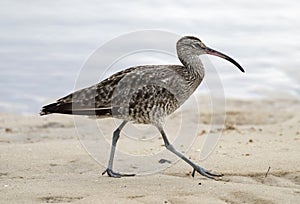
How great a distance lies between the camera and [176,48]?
374 inches

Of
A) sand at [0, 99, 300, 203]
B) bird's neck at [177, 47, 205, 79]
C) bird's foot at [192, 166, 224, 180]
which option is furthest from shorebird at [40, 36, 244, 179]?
sand at [0, 99, 300, 203]

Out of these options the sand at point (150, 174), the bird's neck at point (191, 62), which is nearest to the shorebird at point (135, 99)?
the bird's neck at point (191, 62)

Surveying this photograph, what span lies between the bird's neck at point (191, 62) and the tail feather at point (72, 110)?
4.25ft

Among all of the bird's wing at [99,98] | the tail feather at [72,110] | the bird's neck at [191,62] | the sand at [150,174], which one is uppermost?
the bird's neck at [191,62]

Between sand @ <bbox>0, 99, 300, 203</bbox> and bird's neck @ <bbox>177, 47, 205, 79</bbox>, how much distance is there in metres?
1.37

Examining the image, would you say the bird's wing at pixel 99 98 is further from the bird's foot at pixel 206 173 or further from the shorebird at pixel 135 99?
the bird's foot at pixel 206 173

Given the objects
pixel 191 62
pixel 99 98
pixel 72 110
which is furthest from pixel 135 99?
pixel 191 62

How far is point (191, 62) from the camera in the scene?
9.34 metres

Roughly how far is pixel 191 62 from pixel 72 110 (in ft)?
5.81

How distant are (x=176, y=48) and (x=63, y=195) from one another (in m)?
3.02

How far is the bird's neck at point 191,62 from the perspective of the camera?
9266 millimetres

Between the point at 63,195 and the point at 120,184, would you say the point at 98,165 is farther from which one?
the point at 63,195

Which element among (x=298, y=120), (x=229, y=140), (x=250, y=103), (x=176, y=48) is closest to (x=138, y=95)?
(x=176, y=48)

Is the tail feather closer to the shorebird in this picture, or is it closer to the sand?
the shorebird
